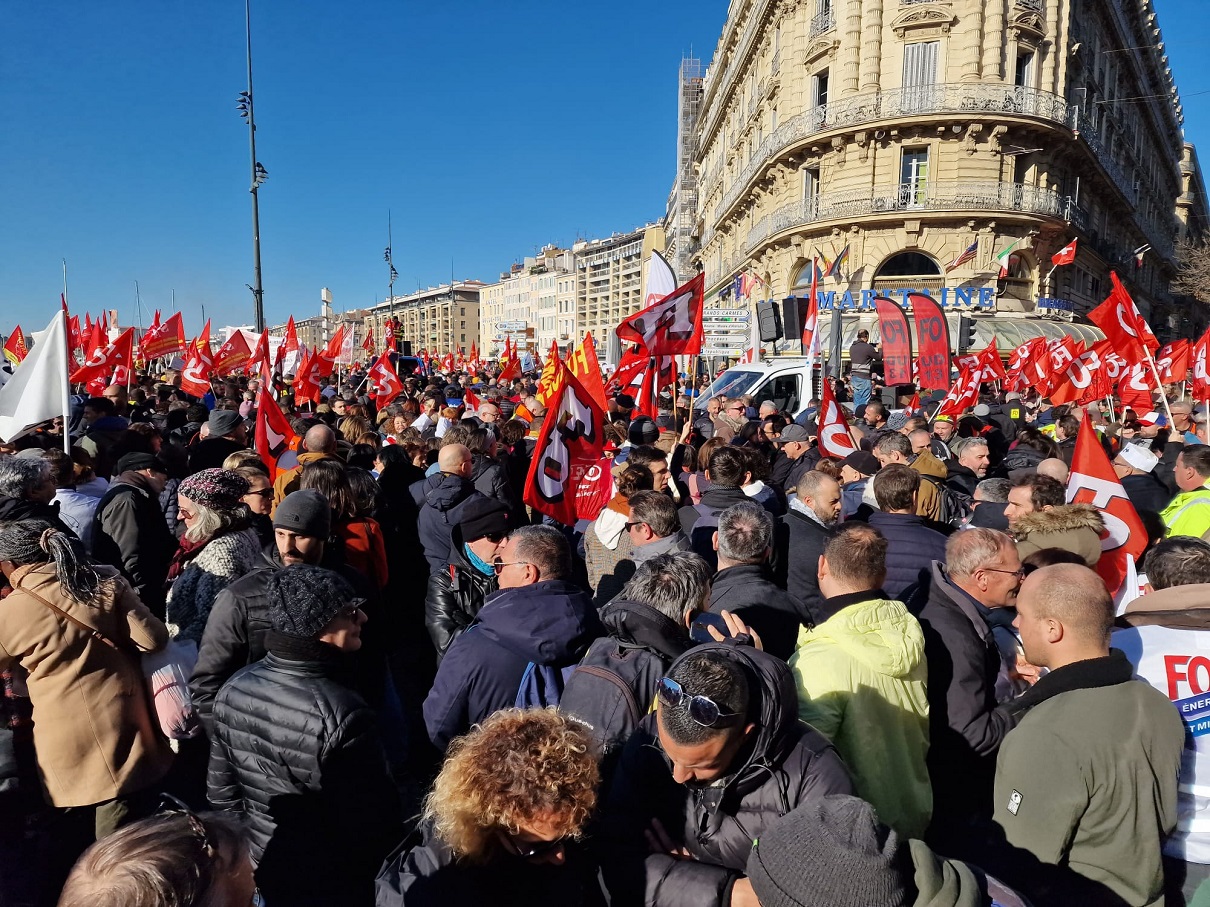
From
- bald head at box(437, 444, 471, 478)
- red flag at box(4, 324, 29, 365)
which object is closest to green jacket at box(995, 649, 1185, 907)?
bald head at box(437, 444, 471, 478)

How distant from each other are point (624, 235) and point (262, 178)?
105 m

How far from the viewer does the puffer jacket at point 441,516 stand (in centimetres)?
467

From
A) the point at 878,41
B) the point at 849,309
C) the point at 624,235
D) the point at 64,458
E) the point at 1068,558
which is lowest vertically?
the point at 1068,558

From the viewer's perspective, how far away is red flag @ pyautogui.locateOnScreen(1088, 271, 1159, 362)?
8703mm

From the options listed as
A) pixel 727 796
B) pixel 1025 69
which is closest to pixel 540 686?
pixel 727 796

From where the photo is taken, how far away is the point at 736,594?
3.36 m

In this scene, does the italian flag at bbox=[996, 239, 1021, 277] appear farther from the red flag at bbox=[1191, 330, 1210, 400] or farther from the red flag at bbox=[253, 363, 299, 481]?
the red flag at bbox=[253, 363, 299, 481]

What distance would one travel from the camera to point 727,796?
197cm

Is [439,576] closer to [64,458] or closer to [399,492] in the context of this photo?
[399,492]

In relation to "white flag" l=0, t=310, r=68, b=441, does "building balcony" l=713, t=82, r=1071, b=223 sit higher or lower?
higher

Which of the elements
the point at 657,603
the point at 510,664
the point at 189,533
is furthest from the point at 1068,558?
the point at 189,533

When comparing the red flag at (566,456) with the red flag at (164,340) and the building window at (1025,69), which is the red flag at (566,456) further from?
the building window at (1025,69)

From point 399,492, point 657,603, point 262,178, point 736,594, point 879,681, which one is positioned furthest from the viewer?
point 262,178

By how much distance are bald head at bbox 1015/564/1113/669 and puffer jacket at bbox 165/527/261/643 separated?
309cm
